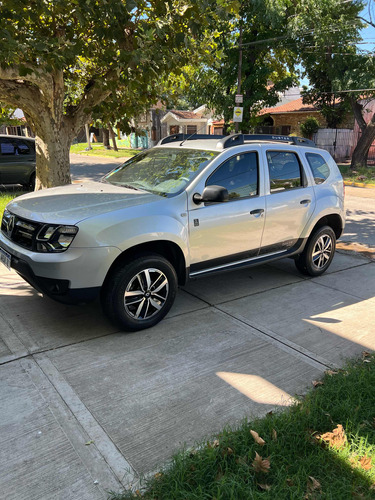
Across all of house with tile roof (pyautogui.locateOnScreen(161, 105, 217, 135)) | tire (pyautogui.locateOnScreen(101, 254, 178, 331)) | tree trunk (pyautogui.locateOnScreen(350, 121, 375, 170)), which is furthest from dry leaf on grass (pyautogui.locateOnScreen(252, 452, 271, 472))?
house with tile roof (pyautogui.locateOnScreen(161, 105, 217, 135))

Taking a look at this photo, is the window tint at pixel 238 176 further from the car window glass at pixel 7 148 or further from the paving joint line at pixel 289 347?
the car window glass at pixel 7 148

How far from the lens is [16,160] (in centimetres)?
1181

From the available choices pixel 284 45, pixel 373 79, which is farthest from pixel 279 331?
pixel 284 45

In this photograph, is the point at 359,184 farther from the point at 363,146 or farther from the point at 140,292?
the point at 140,292

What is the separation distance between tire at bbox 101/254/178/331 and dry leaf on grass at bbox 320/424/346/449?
1.94m

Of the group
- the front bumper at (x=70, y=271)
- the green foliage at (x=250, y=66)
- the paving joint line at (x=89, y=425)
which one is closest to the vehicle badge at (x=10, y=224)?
the front bumper at (x=70, y=271)

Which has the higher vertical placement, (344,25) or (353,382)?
(344,25)

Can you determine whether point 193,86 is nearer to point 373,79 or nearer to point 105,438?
point 373,79

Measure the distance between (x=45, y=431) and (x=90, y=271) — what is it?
4.37 ft

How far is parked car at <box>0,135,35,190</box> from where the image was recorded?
11.6 meters

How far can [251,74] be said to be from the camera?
21.2 meters

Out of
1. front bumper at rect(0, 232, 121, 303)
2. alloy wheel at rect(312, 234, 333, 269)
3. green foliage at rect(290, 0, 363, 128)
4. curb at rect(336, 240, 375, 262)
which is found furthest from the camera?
green foliage at rect(290, 0, 363, 128)

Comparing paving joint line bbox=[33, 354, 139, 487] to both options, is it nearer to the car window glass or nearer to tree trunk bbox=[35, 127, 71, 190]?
tree trunk bbox=[35, 127, 71, 190]

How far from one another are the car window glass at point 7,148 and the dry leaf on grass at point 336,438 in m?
11.6
